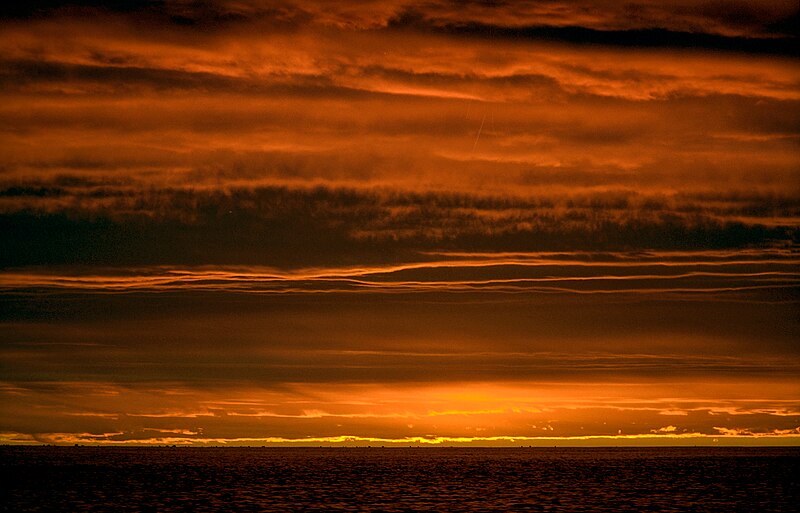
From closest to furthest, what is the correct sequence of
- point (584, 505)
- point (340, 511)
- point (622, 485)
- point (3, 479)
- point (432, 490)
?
point (340, 511) < point (584, 505) < point (432, 490) < point (622, 485) < point (3, 479)

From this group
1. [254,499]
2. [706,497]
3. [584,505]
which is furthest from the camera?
[706,497]

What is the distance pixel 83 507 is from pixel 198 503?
11321 millimetres

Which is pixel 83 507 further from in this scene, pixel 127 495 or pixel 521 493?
pixel 521 493

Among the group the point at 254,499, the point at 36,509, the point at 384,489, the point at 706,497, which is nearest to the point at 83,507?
the point at 36,509

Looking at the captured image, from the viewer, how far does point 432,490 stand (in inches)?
5103

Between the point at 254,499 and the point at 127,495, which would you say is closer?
A: the point at 254,499

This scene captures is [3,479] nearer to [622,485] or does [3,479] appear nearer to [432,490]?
[432,490]

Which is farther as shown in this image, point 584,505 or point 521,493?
point 521,493

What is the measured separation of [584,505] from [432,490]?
108ft

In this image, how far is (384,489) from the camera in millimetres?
132625

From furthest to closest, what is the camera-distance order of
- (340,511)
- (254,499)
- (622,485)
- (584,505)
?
1. (622,485)
2. (254,499)
3. (584,505)
4. (340,511)

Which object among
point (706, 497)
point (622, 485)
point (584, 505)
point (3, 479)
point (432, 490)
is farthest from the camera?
point (3, 479)

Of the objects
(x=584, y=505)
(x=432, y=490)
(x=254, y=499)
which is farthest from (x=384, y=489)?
(x=584, y=505)

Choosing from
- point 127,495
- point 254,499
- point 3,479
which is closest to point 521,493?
point 254,499
